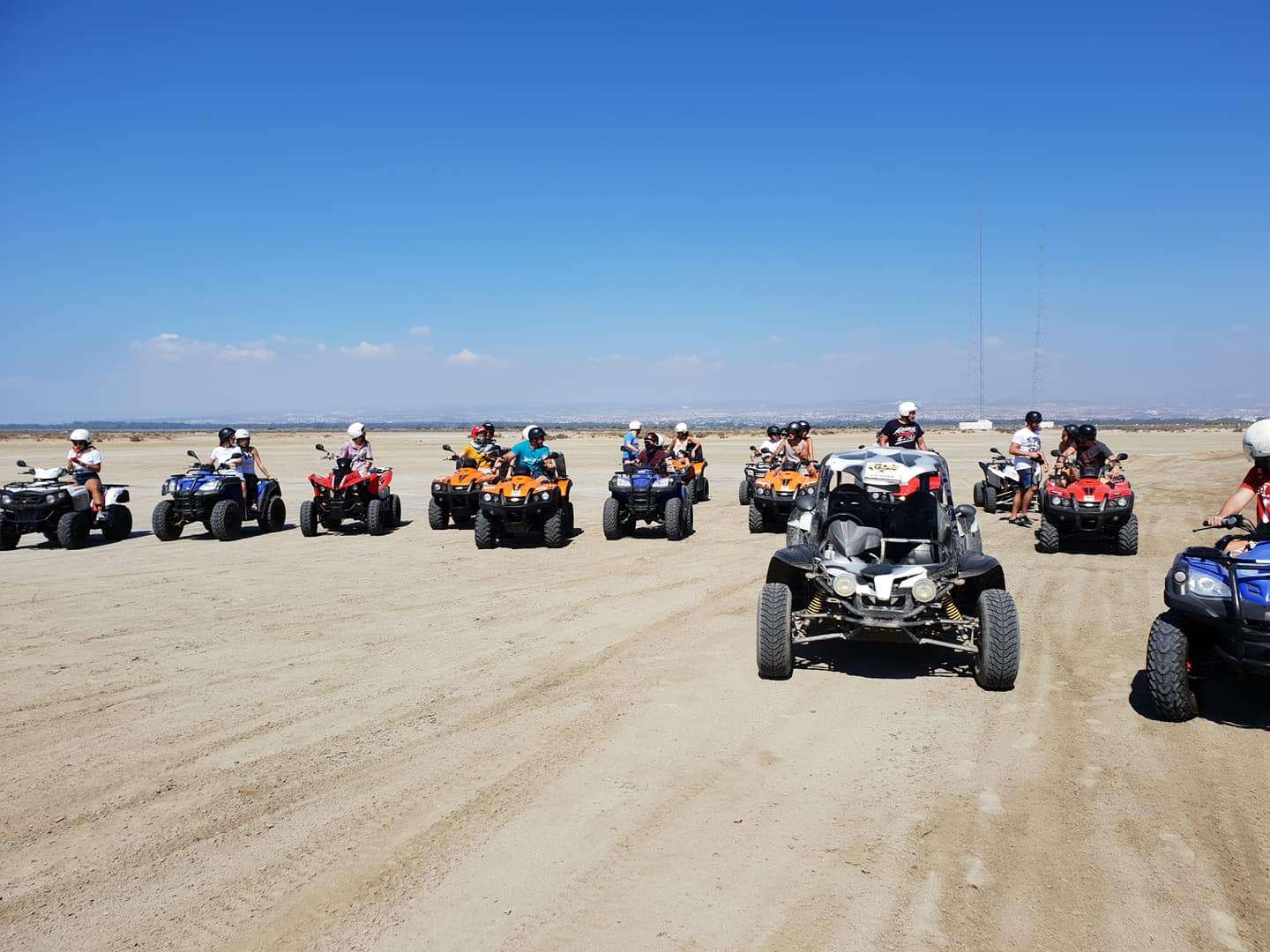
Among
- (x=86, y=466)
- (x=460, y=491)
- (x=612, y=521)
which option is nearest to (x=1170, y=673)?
(x=612, y=521)

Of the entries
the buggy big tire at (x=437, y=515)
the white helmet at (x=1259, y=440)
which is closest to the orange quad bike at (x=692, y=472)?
the buggy big tire at (x=437, y=515)

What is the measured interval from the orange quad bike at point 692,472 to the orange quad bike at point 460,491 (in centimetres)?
330

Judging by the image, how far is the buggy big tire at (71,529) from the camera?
1384 cm

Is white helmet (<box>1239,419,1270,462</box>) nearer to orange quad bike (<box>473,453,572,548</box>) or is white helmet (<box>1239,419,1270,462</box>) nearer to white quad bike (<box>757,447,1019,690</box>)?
white quad bike (<box>757,447,1019,690</box>)

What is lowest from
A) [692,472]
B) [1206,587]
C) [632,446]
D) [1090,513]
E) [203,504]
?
[1090,513]

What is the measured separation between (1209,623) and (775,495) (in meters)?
9.24

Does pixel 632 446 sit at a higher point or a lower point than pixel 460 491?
higher

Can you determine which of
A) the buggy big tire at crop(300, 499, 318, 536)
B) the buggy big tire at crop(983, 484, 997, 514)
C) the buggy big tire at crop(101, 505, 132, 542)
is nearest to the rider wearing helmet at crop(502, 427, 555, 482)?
the buggy big tire at crop(300, 499, 318, 536)

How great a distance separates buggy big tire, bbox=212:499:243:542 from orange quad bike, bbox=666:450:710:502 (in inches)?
287

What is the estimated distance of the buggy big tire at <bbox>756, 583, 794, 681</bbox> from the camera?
6500 millimetres

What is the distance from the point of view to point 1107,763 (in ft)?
16.8

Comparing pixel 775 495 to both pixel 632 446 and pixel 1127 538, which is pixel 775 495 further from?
pixel 1127 538

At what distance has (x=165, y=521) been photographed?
1462cm

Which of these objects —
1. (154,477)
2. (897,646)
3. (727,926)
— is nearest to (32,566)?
(897,646)
